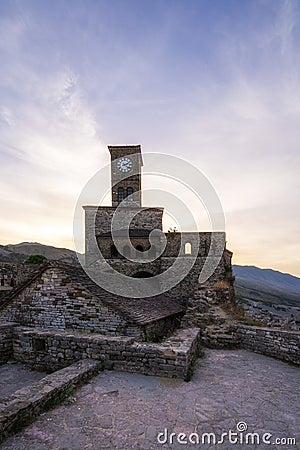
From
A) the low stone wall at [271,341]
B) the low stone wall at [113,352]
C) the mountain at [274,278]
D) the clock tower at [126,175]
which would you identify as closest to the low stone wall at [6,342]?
the low stone wall at [113,352]

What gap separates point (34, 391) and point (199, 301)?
7834 mm

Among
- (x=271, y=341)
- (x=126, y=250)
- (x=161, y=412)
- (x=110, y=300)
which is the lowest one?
(x=161, y=412)

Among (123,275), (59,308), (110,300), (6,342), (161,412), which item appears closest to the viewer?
(161,412)

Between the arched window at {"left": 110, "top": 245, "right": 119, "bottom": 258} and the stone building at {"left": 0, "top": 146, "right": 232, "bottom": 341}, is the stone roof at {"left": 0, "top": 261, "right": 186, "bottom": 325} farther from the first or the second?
the arched window at {"left": 110, "top": 245, "right": 119, "bottom": 258}

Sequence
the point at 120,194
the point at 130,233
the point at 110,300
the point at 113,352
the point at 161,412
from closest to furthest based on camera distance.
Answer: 1. the point at 161,412
2. the point at 113,352
3. the point at 110,300
4. the point at 130,233
5. the point at 120,194

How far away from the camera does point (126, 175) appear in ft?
98.3

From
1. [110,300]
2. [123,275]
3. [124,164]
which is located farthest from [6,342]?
[124,164]

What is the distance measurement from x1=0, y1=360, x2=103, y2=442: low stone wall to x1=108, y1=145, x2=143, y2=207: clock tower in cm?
2458

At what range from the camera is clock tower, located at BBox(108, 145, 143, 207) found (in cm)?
2989

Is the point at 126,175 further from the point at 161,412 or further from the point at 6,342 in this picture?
the point at 161,412

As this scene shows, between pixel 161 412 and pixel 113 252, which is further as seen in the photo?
pixel 113 252

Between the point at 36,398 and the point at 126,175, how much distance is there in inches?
1046

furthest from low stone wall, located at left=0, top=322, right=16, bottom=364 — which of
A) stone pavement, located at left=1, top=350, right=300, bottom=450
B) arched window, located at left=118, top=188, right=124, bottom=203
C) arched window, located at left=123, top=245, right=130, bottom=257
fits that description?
arched window, located at left=118, top=188, right=124, bottom=203

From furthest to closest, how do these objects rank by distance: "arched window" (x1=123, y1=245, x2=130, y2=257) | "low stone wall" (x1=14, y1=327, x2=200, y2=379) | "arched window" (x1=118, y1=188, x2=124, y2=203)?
"arched window" (x1=118, y1=188, x2=124, y2=203), "arched window" (x1=123, y1=245, x2=130, y2=257), "low stone wall" (x1=14, y1=327, x2=200, y2=379)
